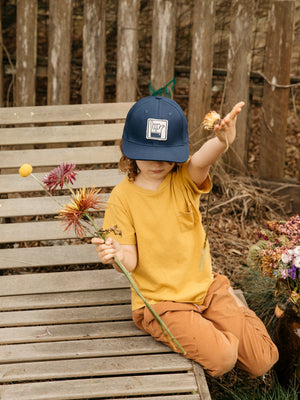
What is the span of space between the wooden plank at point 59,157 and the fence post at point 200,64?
35.3 inches

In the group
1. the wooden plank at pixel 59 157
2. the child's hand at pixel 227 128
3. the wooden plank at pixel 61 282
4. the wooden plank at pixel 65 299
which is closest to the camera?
the child's hand at pixel 227 128

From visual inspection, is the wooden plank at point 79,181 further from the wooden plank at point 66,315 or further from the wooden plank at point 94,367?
the wooden plank at point 94,367

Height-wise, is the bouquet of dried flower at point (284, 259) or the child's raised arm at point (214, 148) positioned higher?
the child's raised arm at point (214, 148)

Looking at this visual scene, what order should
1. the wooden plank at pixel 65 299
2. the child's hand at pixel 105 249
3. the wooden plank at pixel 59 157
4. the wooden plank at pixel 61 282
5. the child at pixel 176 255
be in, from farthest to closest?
the wooden plank at pixel 59 157, the wooden plank at pixel 61 282, the wooden plank at pixel 65 299, the child at pixel 176 255, the child's hand at pixel 105 249

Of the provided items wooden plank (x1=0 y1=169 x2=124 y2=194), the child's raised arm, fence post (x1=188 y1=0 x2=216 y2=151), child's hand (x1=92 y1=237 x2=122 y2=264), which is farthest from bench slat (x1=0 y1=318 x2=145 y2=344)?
fence post (x1=188 y1=0 x2=216 y2=151)

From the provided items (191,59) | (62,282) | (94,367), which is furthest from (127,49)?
(94,367)

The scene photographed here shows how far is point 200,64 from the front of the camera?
419cm

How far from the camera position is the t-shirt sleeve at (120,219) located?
2439 millimetres

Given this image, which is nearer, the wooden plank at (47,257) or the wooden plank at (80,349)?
the wooden plank at (80,349)

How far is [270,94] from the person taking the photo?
4.21 meters

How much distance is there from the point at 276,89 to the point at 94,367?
107 inches

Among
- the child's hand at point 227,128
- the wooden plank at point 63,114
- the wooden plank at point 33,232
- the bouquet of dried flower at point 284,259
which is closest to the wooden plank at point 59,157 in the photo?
the wooden plank at point 63,114

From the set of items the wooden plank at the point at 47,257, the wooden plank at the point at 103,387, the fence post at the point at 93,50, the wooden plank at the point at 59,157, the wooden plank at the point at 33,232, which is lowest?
the wooden plank at the point at 103,387

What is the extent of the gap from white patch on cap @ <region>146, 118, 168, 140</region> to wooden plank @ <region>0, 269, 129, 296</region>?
1013 millimetres
